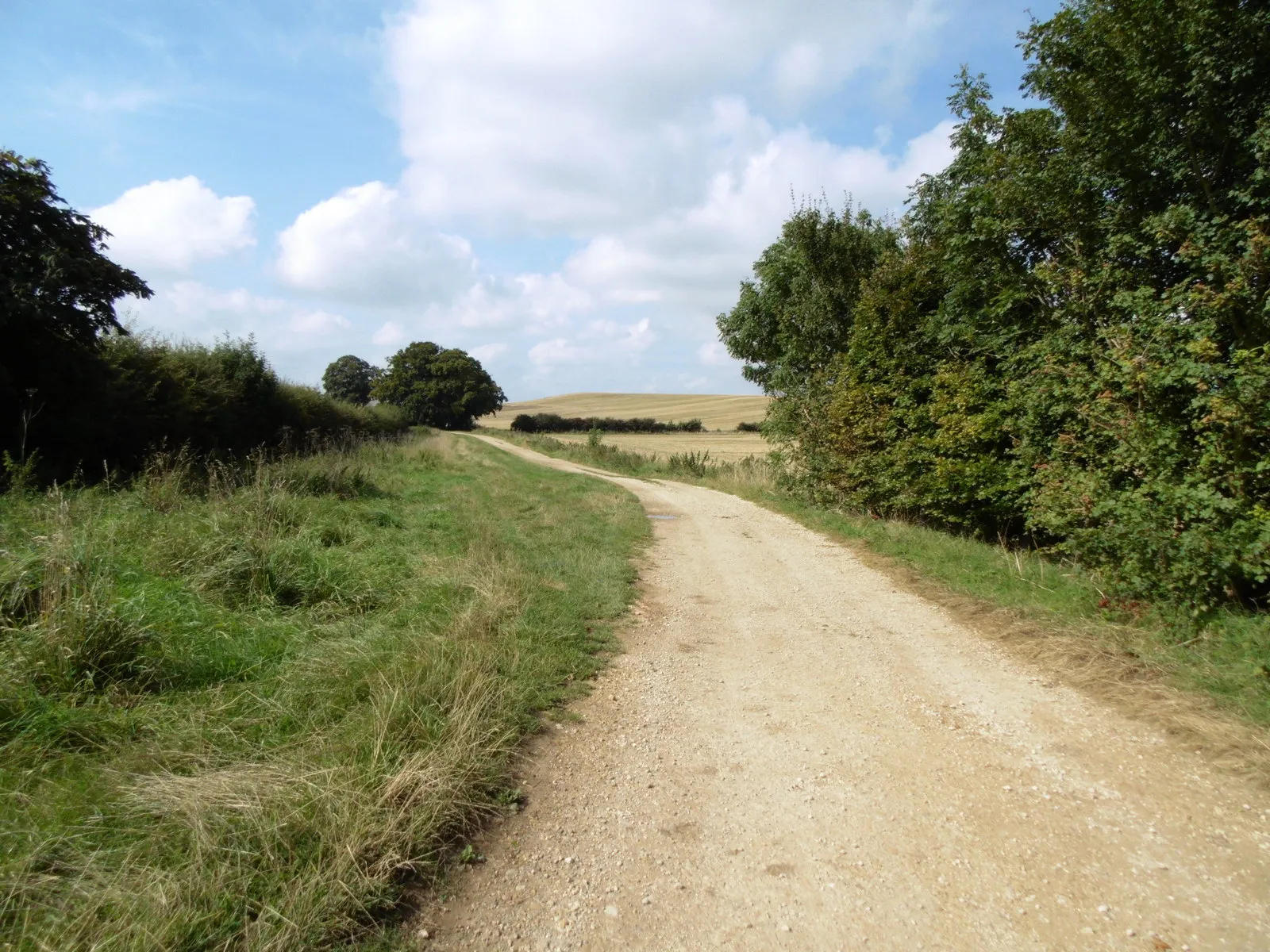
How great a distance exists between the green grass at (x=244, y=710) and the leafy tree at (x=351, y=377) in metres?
64.7

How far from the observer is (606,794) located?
3.61 metres

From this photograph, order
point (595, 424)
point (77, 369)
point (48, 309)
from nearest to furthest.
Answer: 1. point (48, 309)
2. point (77, 369)
3. point (595, 424)

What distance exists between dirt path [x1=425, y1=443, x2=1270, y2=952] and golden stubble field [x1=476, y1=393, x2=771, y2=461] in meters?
36.7

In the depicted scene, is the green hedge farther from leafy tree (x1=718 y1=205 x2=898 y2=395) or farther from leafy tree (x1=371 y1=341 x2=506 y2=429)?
leafy tree (x1=371 y1=341 x2=506 y2=429)

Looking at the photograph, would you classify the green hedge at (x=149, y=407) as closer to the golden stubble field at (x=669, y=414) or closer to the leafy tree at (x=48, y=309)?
the leafy tree at (x=48, y=309)

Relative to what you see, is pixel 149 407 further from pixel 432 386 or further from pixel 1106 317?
pixel 432 386

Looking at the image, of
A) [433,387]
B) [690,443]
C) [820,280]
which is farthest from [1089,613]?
[433,387]

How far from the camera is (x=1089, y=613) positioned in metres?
6.17

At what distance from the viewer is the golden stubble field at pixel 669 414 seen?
172 feet

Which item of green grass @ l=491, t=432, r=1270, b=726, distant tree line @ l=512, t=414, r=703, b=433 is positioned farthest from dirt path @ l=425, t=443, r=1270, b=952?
distant tree line @ l=512, t=414, r=703, b=433

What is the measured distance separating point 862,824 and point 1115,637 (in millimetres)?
3671

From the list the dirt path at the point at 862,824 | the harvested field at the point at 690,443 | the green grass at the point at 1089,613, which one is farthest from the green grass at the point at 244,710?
the harvested field at the point at 690,443

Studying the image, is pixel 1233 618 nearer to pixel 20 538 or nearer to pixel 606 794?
pixel 606 794

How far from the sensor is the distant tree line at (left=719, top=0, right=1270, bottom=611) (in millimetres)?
5582
